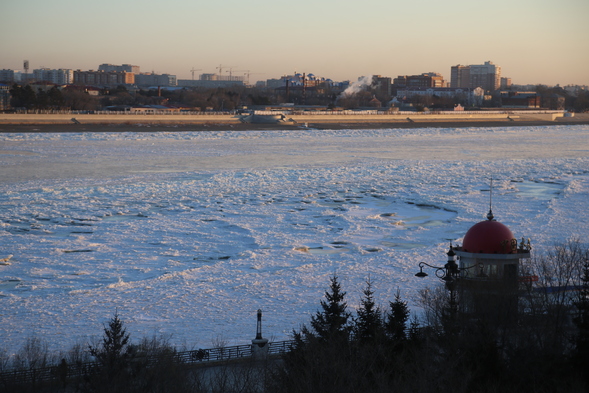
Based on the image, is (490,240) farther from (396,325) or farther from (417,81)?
(417,81)

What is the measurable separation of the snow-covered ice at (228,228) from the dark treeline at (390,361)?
1337mm

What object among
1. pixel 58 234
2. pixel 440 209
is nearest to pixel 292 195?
pixel 440 209

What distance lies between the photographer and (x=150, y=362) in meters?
6.50

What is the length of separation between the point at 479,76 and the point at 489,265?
138 meters

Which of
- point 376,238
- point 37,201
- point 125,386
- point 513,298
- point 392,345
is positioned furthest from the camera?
point 37,201

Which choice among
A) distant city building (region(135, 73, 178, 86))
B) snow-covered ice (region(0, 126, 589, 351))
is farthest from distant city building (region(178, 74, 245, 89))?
snow-covered ice (region(0, 126, 589, 351))

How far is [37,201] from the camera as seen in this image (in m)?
17.0

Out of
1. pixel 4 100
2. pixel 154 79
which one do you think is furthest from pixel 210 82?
pixel 4 100

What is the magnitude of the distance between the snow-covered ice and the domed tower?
5.92ft

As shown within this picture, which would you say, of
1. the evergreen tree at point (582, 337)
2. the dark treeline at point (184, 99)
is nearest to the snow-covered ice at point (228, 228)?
the evergreen tree at point (582, 337)

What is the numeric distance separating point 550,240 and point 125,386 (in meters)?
8.96

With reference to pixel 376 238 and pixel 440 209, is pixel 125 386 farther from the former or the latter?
pixel 440 209

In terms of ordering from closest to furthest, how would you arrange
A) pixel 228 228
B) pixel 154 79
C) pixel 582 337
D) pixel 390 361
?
1. pixel 390 361
2. pixel 582 337
3. pixel 228 228
4. pixel 154 79

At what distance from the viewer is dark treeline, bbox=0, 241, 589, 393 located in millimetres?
5672
